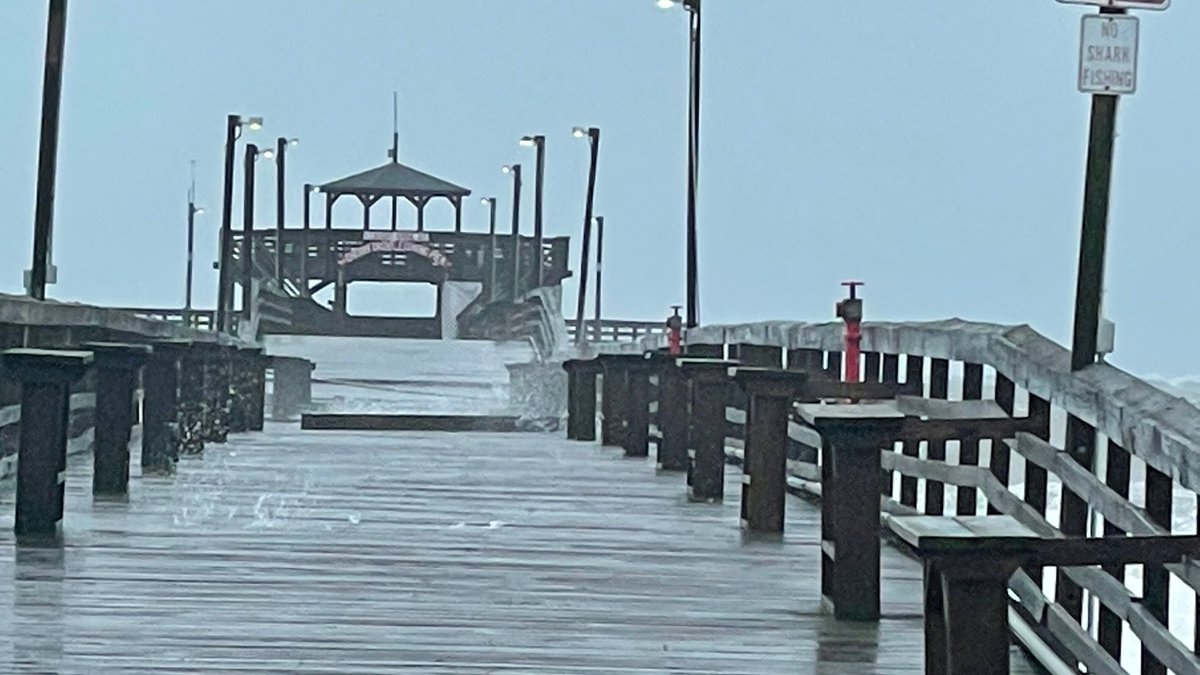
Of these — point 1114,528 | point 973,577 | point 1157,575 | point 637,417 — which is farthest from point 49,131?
point 973,577

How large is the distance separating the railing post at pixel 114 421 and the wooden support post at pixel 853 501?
4.14m

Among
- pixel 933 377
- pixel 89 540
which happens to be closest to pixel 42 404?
pixel 89 540

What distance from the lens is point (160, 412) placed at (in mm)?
11141

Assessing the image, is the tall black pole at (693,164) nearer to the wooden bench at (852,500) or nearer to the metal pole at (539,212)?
the wooden bench at (852,500)

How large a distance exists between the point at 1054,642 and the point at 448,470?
24.5 ft

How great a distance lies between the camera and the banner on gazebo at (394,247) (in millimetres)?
50031

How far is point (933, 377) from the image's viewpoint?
7785 mm

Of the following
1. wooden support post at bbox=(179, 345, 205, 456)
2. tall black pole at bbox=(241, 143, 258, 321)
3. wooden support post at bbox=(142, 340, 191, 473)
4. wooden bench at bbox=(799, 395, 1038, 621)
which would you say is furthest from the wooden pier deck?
tall black pole at bbox=(241, 143, 258, 321)

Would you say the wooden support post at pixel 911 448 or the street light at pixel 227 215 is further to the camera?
the street light at pixel 227 215

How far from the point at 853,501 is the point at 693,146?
17344mm

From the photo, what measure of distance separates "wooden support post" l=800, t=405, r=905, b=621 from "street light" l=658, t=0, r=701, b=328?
15488 millimetres

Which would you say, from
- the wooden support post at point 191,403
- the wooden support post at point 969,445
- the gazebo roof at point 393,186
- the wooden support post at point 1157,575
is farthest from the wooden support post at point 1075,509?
the gazebo roof at point 393,186

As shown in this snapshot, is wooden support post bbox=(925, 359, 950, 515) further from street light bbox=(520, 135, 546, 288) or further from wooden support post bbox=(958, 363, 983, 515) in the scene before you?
street light bbox=(520, 135, 546, 288)

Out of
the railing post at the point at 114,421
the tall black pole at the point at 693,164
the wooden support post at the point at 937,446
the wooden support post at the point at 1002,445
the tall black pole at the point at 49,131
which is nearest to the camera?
the wooden support post at the point at 1002,445
